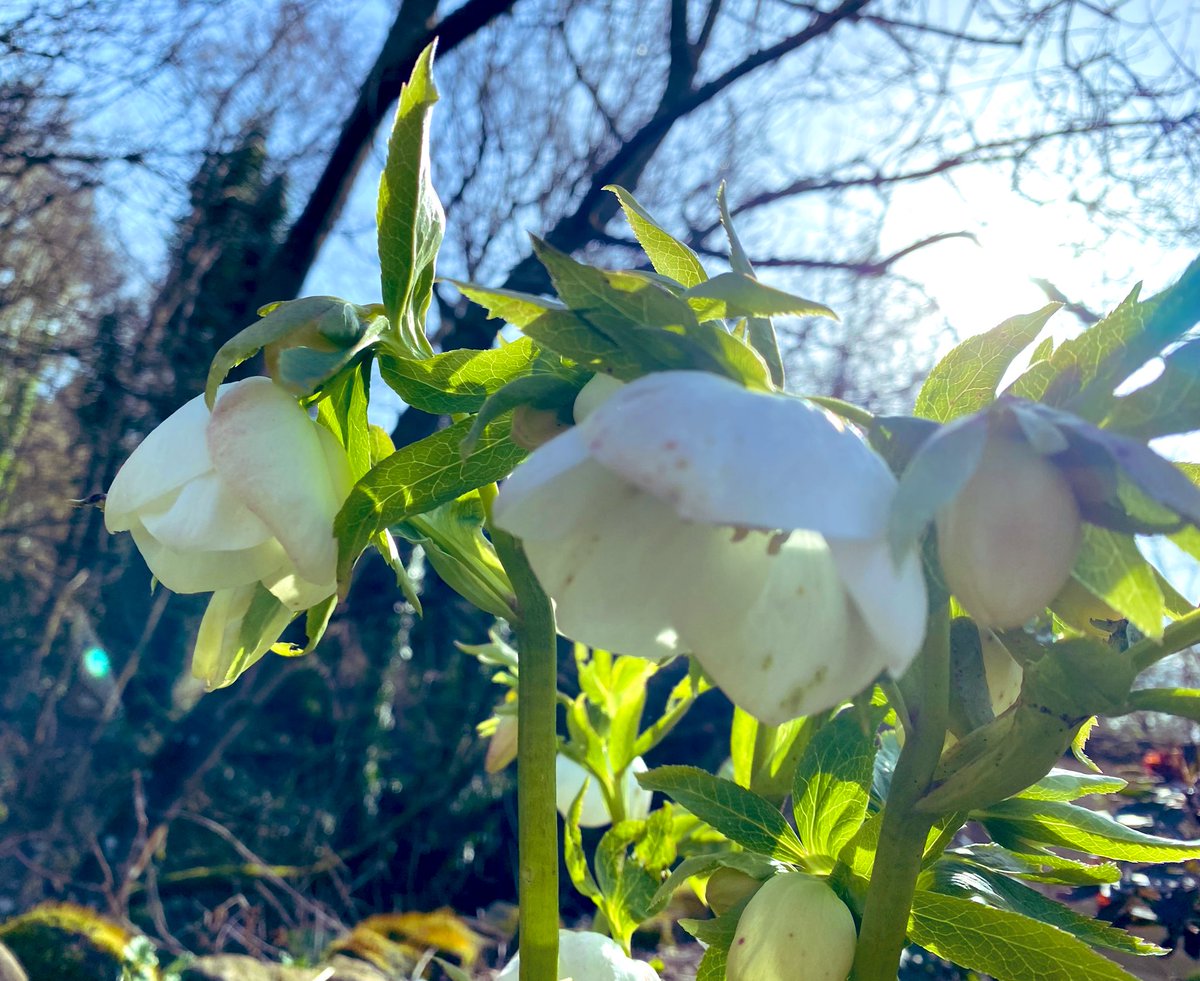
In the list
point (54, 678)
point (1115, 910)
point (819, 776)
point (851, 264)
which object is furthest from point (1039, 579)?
point (54, 678)

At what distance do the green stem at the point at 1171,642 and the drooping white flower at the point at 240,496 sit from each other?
0.20m

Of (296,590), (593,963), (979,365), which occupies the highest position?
(979,365)

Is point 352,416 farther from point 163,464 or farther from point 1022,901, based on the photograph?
point 1022,901

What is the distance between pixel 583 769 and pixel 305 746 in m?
2.94

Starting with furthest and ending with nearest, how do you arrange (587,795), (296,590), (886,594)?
(587,795) → (296,590) → (886,594)

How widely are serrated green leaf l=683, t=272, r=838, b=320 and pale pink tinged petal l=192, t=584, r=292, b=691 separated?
173 millimetres

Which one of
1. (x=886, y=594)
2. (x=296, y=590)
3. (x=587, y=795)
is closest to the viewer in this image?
(x=886, y=594)

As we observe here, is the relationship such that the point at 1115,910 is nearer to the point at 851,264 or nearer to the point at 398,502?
the point at 398,502

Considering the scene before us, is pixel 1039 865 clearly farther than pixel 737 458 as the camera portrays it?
Yes

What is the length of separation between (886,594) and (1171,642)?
86 mm

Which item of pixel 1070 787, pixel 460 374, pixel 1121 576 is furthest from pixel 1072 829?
pixel 460 374

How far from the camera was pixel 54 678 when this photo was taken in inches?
111

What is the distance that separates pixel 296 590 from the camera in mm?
285

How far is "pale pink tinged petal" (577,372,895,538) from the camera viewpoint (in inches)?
6.8
